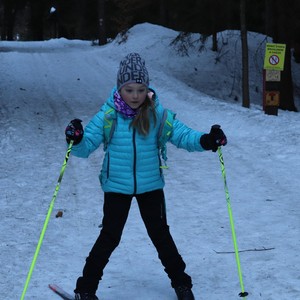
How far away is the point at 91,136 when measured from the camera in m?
4.04

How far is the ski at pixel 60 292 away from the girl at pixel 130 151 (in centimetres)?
18

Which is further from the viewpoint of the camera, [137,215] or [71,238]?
[137,215]

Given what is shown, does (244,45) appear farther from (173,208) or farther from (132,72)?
(132,72)

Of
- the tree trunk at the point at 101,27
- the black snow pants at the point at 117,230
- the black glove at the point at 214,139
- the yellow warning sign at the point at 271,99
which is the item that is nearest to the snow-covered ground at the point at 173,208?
the black snow pants at the point at 117,230

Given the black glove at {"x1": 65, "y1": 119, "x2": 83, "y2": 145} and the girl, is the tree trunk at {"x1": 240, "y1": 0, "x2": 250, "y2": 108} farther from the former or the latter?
the black glove at {"x1": 65, "y1": 119, "x2": 83, "y2": 145}

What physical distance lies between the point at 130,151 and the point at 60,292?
1.27 meters

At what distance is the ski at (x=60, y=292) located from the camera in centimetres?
433

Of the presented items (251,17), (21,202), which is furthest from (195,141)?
(251,17)

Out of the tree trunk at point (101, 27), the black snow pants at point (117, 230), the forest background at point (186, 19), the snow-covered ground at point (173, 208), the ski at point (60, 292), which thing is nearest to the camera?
the black snow pants at point (117, 230)

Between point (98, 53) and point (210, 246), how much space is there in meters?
21.0

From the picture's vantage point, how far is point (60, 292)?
4426mm

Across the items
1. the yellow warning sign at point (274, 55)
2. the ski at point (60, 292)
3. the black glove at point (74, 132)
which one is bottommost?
the ski at point (60, 292)

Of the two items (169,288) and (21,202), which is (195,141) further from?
(21,202)

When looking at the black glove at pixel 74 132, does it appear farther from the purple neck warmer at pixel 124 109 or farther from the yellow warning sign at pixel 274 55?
the yellow warning sign at pixel 274 55
